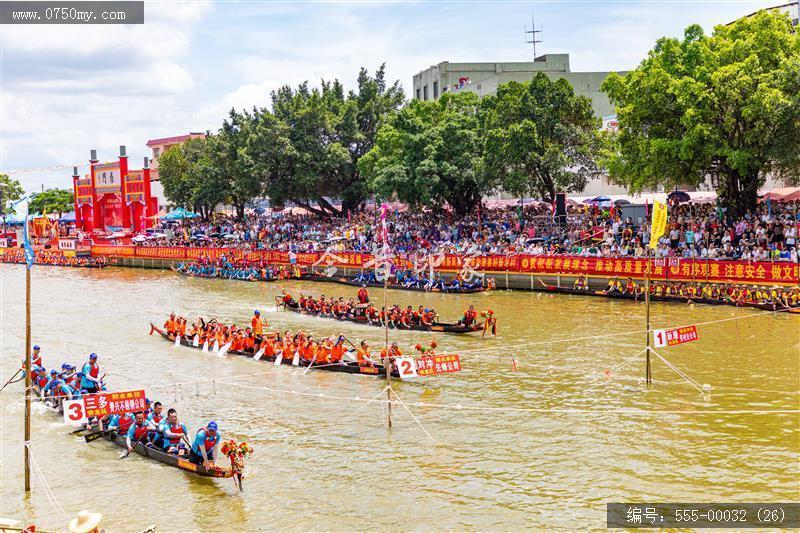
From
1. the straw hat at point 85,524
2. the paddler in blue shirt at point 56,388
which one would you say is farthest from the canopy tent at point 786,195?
the straw hat at point 85,524

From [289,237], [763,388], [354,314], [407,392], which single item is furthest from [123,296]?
[763,388]

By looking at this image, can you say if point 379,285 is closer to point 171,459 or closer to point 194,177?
point 171,459

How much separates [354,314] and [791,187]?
2640cm

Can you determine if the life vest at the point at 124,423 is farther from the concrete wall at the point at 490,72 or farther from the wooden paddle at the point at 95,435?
the concrete wall at the point at 490,72

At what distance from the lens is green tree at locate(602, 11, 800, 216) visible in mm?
37125

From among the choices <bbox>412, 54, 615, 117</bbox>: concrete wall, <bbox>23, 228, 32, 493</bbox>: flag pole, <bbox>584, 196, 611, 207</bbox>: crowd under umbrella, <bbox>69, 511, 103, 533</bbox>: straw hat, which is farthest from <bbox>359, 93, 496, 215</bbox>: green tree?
<bbox>69, 511, 103, 533</bbox>: straw hat

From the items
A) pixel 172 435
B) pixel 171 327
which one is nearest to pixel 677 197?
pixel 171 327

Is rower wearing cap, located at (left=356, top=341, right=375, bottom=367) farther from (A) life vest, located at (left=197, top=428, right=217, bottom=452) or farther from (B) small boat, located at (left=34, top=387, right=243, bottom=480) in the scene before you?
(A) life vest, located at (left=197, top=428, right=217, bottom=452)

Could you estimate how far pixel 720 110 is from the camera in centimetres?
3881

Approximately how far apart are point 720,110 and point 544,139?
13746mm

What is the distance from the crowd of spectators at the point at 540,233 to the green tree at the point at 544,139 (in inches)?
101

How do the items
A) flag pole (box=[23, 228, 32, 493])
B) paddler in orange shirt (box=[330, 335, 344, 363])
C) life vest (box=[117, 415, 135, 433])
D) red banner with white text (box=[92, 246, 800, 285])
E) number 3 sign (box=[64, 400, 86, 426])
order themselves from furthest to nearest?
red banner with white text (box=[92, 246, 800, 285]), paddler in orange shirt (box=[330, 335, 344, 363]), life vest (box=[117, 415, 135, 433]), number 3 sign (box=[64, 400, 86, 426]), flag pole (box=[23, 228, 32, 493])

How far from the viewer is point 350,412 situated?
77.0 feet

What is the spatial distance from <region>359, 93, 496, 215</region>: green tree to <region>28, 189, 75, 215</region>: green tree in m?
87.2
